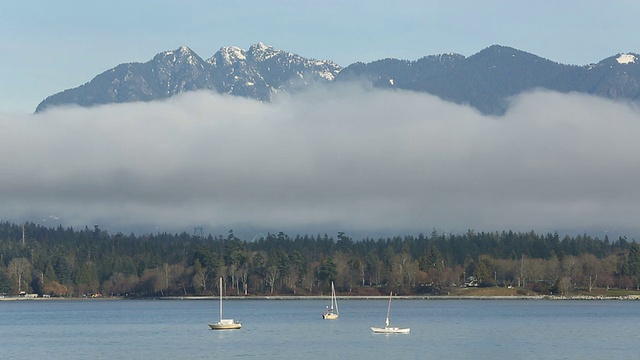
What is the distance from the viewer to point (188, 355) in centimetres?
10475

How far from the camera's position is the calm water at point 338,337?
347 ft

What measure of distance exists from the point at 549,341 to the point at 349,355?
86.5 feet

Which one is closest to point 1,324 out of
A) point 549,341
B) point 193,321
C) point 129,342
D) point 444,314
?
point 193,321

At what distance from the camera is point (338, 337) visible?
419 feet

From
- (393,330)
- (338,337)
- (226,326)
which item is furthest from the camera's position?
(226,326)

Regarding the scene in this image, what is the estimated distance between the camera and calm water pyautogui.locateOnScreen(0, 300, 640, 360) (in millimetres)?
105875

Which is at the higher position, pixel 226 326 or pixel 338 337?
pixel 226 326

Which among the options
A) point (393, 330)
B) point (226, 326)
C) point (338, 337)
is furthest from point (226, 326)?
point (393, 330)

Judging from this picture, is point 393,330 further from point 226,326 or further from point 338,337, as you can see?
point 226,326

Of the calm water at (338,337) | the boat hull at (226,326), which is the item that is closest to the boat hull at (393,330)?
the calm water at (338,337)

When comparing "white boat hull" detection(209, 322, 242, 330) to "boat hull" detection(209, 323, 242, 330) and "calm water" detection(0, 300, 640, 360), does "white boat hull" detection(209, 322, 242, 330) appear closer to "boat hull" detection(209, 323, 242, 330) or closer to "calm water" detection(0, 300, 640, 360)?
"boat hull" detection(209, 323, 242, 330)

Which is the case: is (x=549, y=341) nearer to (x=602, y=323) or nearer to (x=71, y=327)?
(x=602, y=323)

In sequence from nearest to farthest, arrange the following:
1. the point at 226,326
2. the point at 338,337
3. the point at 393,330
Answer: the point at 338,337, the point at 393,330, the point at 226,326

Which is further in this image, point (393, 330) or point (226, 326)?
point (226, 326)
